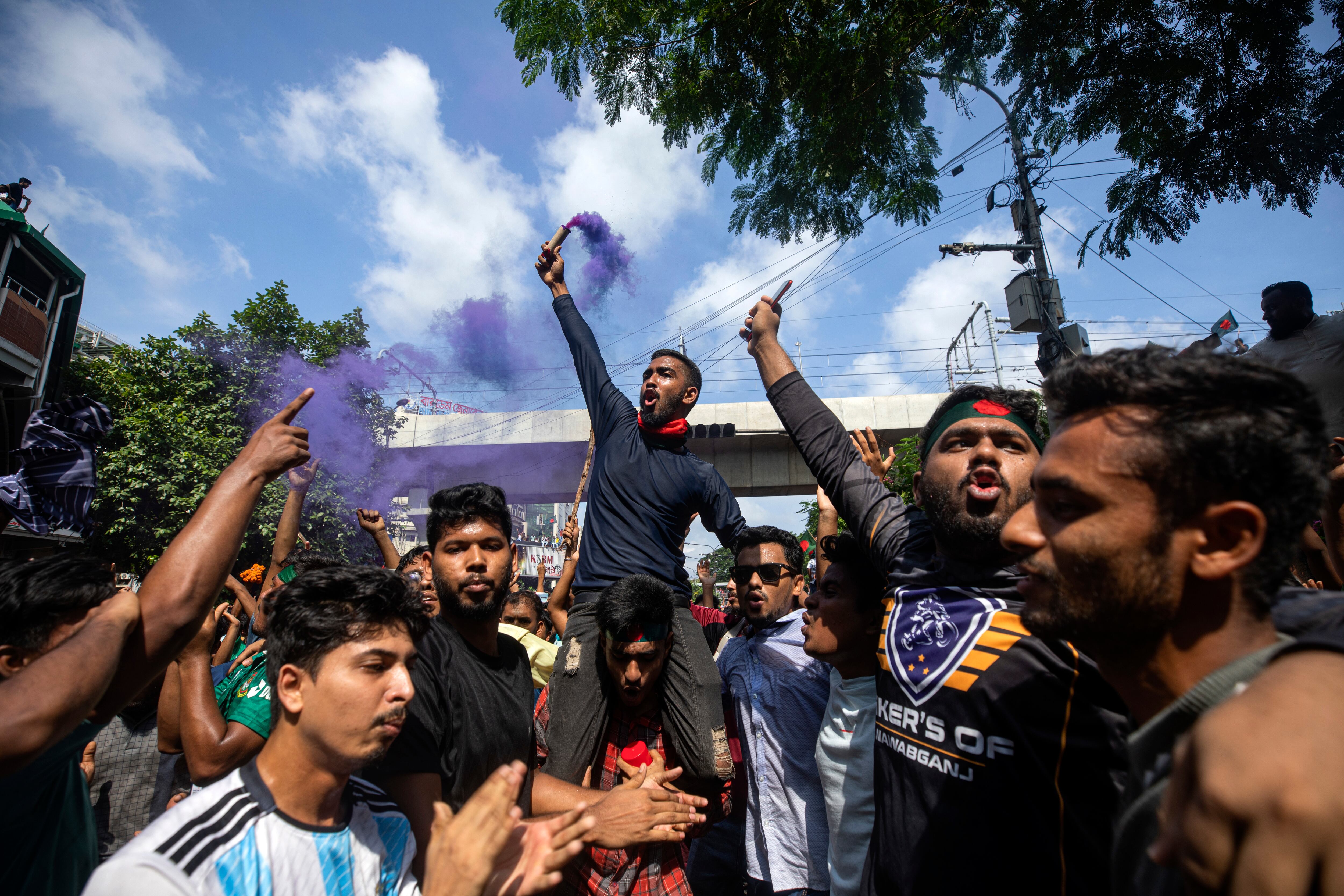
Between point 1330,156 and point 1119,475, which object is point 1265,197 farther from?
point 1119,475

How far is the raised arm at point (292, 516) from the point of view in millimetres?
3295

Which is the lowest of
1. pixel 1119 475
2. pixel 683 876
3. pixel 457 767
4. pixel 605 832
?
pixel 683 876

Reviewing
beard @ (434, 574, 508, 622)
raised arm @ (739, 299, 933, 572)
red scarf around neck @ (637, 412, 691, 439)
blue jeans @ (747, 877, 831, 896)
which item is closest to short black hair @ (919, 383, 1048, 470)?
raised arm @ (739, 299, 933, 572)

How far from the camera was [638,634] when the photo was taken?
2.94 metres

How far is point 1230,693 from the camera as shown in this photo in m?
0.92

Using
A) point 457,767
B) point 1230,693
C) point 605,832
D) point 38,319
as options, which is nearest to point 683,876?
point 605,832

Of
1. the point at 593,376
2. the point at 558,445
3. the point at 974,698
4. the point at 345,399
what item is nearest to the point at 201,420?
the point at 345,399

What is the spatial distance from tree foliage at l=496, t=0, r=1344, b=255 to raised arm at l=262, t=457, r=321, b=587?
3.16m

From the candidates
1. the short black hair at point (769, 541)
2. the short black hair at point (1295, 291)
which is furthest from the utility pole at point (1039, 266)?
the short black hair at point (769, 541)

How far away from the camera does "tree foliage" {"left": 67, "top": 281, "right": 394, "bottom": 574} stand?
15195mm

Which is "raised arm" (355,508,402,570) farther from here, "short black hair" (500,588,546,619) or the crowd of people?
"short black hair" (500,588,546,619)

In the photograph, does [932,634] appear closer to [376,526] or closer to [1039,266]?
[376,526]

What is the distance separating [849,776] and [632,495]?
5.48 feet

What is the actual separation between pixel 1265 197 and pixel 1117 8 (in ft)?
5.87
